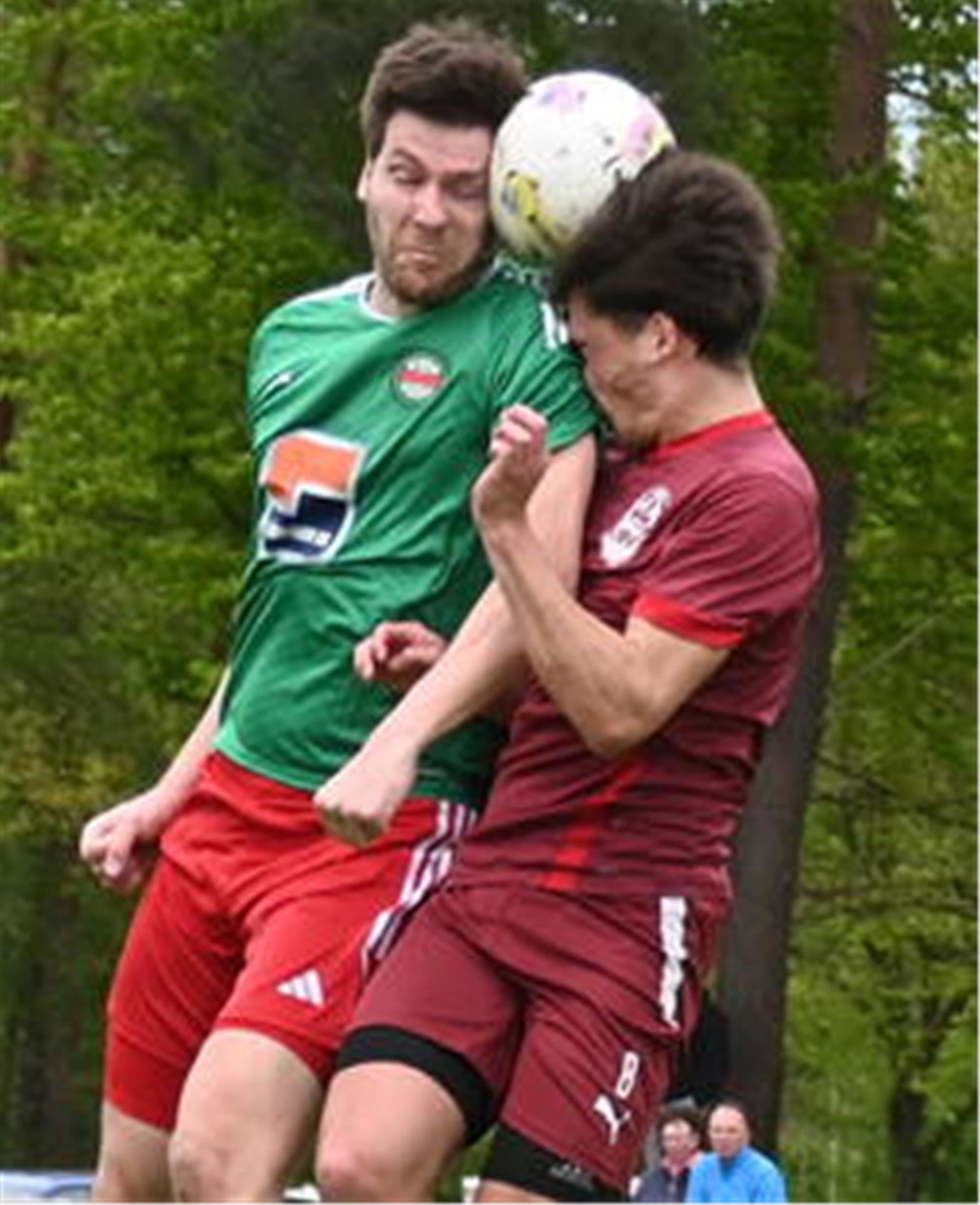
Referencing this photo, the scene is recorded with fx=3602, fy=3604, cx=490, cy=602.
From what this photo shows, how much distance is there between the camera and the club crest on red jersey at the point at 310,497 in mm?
5973

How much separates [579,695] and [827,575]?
2084 centimetres

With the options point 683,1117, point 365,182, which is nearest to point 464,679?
point 365,182

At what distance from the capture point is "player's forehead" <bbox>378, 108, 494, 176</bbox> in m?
5.96

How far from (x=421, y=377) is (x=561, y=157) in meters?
0.45

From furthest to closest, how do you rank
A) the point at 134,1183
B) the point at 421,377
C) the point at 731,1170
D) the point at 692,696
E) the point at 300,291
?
1. the point at 300,291
2. the point at 731,1170
3. the point at 134,1183
4. the point at 421,377
5. the point at 692,696

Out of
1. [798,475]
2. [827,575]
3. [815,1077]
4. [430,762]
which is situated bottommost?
[815,1077]

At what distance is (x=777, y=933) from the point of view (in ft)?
86.0

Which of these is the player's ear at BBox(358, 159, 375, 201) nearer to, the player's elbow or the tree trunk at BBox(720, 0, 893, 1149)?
the player's elbow

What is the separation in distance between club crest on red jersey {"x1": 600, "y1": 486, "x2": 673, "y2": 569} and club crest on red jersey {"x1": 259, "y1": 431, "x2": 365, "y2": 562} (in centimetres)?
48

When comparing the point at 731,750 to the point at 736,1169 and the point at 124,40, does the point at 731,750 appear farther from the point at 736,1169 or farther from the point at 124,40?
the point at 124,40

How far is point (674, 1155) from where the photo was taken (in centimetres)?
1805

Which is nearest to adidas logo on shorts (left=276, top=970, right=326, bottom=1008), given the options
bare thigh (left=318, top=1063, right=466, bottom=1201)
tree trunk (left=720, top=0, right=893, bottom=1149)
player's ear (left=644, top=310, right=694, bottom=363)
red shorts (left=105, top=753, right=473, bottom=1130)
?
red shorts (left=105, top=753, right=473, bottom=1130)

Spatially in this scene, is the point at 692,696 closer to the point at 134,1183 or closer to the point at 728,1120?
the point at 134,1183

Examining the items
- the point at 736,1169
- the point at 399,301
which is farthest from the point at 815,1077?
the point at 399,301
